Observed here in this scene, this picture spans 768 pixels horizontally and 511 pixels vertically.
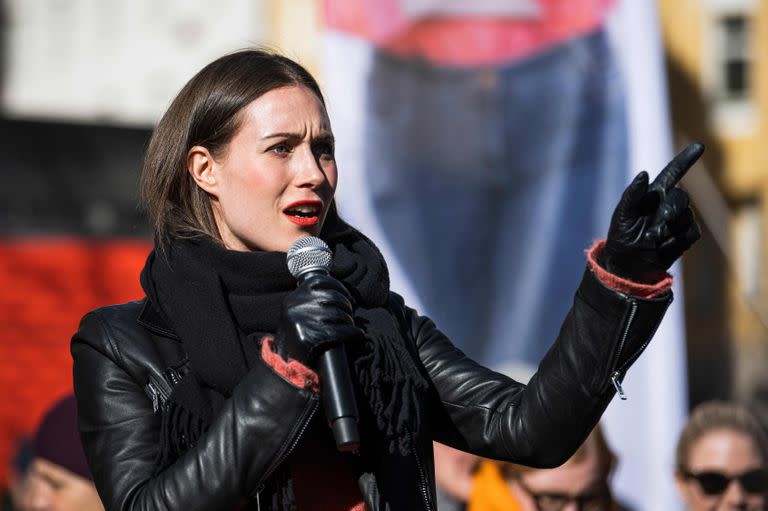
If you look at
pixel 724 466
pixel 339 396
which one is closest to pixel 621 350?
pixel 339 396

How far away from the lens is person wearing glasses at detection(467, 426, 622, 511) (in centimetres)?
422

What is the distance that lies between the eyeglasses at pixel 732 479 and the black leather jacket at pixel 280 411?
2446mm

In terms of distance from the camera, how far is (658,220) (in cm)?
187

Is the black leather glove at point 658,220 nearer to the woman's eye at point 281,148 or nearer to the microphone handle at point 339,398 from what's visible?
the microphone handle at point 339,398

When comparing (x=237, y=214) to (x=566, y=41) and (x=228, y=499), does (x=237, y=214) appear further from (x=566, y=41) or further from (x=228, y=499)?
(x=566, y=41)

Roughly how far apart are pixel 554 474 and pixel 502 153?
2.21 metres

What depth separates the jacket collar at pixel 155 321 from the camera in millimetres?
2139

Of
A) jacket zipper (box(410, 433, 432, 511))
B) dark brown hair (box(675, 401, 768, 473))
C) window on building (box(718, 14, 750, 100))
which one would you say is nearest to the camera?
jacket zipper (box(410, 433, 432, 511))

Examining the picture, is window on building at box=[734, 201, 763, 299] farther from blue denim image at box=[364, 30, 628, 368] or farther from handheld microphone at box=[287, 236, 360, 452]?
handheld microphone at box=[287, 236, 360, 452]

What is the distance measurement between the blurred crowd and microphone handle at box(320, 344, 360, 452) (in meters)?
2.46

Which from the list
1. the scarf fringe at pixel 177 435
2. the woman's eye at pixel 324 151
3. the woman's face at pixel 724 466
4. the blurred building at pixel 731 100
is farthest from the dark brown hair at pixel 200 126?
the blurred building at pixel 731 100

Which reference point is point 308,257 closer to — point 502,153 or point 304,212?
point 304,212

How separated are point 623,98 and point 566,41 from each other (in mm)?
475

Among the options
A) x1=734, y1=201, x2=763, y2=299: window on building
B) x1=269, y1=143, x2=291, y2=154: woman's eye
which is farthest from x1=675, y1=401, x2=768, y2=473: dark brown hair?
x1=734, y1=201, x2=763, y2=299: window on building
